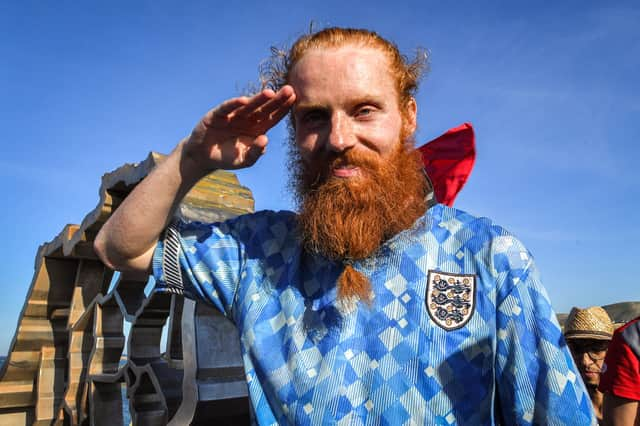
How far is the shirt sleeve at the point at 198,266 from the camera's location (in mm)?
1779

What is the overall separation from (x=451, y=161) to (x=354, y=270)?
2.91 ft

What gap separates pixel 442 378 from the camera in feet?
4.73

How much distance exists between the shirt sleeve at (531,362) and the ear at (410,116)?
73 cm

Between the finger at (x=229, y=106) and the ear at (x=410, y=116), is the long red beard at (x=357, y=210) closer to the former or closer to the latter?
the ear at (x=410, y=116)

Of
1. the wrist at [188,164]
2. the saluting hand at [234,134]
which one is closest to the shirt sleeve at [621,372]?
the saluting hand at [234,134]

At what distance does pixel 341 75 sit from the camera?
1752 millimetres

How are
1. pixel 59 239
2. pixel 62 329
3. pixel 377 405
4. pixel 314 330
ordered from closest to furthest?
1. pixel 377 405
2. pixel 314 330
3. pixel 59 239
4. pixel 62 329

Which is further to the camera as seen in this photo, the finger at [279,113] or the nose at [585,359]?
the nose at [585,359]

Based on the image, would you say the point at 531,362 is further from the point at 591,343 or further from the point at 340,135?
the point at 591,343

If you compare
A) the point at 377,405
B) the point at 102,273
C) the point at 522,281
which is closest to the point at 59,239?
the point at 102,273

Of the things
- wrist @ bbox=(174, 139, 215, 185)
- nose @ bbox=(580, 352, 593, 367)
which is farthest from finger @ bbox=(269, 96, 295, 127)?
nose @ bbox=(580, 352, 593, 367)

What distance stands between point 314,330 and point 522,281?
61 centimetres

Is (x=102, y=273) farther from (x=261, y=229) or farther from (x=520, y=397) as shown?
(x=520, y=397)

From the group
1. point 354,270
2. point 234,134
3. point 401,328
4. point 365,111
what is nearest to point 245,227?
point 234,134
